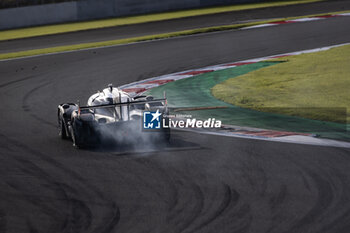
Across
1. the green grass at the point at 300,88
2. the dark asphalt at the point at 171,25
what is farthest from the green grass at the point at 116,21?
the green grass at the point at 300,88

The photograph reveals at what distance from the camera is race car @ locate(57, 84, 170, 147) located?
11.4 m

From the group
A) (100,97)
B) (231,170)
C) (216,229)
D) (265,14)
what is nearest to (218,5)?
(265,14)

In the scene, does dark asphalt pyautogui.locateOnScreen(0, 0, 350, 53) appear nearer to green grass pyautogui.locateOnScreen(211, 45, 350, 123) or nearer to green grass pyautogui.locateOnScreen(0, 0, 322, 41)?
green grass pyautogui.locateOnScreen(0, 0, 322, 41)

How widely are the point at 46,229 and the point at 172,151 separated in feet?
13.2

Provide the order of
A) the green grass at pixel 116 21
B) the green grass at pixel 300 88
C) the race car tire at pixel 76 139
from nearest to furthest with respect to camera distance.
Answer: the race car tire at pixel 76 139, the green grass at pixel 300 88, the green grass at pixel 116 21

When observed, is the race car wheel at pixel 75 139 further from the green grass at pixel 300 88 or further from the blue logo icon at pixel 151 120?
the green grass at pixel 300 88

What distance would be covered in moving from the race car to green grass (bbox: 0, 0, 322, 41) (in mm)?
23966

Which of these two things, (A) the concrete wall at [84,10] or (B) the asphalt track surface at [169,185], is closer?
(B) the asphalt track surface at [169,185]

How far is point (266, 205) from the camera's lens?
8.09 meters

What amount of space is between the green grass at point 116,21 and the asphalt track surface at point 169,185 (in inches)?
826

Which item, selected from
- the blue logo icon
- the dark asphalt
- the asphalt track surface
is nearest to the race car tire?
the asphalt track surface

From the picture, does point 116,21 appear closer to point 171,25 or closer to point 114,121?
point 171,25

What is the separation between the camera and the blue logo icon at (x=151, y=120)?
37.6 feet

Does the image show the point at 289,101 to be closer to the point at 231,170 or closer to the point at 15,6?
the point at 231,170
